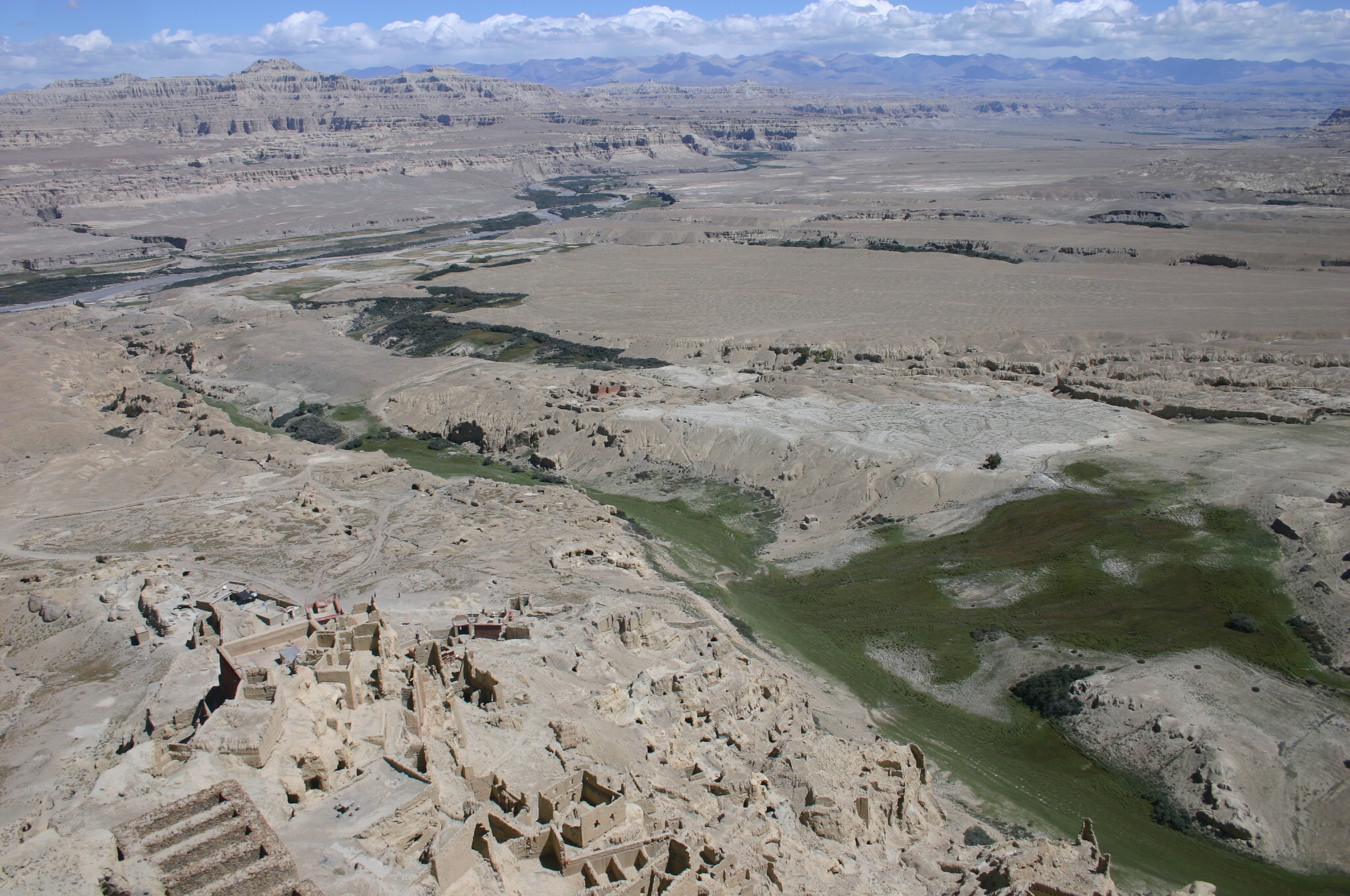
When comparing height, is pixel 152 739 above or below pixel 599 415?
above

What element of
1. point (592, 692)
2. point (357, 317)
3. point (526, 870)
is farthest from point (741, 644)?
point (357, 317)

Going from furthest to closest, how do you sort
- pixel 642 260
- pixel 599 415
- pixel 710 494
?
pixel 642 260 < pixel 599 415 < pixel 710 494

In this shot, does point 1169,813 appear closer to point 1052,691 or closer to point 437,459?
point 1052,691

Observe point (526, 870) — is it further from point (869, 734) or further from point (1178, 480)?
point (1178, 480)

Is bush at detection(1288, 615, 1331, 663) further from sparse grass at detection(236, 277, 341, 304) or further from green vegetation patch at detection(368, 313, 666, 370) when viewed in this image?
sparse grass at detection(236, 277, 341, 304)

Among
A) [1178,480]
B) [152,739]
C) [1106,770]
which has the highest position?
[152,739]

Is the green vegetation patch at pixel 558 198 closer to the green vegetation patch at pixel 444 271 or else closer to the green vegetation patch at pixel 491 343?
the green vegetation patch at pixel 444 271

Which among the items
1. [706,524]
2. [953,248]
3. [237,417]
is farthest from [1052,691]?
[953,248]
